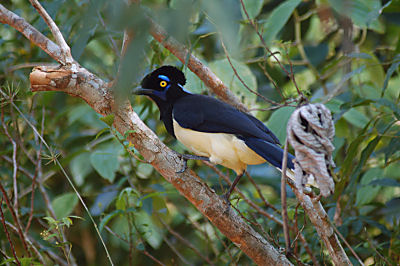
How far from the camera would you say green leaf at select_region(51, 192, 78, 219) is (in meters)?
3.65

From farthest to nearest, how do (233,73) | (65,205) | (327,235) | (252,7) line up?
1. (65,205)
2. (233,73)
3. (252,7)
4. (327,235)

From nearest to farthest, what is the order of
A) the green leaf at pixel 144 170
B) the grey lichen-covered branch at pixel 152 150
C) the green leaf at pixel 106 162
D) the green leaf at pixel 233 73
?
the grey lichen-covered branch at pixel 152 150, the green leaf at pixel 233 73, the green leaf at pixel 106 162, the green leaf at pixel 144 170

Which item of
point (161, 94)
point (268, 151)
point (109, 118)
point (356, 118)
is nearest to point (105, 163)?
point (161, 94)

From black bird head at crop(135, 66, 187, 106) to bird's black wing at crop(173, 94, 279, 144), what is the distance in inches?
7.2

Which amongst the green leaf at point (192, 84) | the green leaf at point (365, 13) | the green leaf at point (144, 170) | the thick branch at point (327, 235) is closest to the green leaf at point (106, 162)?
the green leaf at point (144, 170)

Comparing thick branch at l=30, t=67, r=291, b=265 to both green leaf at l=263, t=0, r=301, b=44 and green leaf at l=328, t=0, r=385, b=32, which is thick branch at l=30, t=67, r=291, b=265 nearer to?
green leaf at l=328, t=0, r=385, b=32

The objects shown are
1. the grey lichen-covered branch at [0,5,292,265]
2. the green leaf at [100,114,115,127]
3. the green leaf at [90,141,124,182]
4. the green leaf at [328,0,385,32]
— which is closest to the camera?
the green leaf at [100,114,115,127]

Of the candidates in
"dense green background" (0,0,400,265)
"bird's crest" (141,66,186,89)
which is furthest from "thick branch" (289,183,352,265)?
"bird's crest" (141,66,186,89)

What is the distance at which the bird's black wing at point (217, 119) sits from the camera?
8.50 ft

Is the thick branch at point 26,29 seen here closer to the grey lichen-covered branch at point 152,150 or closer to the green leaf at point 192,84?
the grey lichen-covered branch at point 152,150

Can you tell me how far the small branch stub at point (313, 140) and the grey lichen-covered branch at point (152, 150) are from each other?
940 millimetres

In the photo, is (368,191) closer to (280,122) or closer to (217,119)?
(280,122)

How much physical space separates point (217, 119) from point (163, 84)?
1.63 feet

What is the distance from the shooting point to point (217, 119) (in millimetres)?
2666
